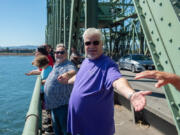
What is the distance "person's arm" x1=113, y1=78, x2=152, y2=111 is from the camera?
1.25 m

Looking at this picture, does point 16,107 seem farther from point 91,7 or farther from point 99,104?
point 99,104

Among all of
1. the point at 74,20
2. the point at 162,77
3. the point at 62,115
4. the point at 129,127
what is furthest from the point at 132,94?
the point at 74,20

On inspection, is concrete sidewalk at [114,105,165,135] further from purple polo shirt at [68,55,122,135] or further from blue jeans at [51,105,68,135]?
purple polo shirt at [68,55,122,135]

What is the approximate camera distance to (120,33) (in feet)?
109

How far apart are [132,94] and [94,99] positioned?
61 cm

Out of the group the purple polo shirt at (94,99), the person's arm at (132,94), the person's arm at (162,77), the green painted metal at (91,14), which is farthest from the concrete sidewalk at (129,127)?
the person's arm at (162,77)

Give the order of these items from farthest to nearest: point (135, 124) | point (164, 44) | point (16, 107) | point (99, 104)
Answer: point (16, 107) < point (135, 124) < point (99, 104) < point (164, 44)

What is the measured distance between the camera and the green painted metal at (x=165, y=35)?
1352 millimetres

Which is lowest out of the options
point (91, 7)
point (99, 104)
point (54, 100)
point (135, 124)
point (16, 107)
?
point (16, 107)

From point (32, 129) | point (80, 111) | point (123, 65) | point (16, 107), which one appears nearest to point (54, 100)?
point (80, 111)

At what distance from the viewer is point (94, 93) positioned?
6.38 feet

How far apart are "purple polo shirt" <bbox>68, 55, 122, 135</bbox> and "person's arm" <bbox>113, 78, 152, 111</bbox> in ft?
0.62

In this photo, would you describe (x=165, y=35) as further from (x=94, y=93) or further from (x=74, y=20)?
(x=74, y=20)

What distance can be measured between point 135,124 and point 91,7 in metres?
2.64
